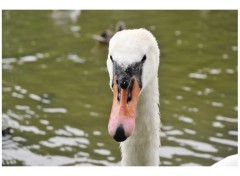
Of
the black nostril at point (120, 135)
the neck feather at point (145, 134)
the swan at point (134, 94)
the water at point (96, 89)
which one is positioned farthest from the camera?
the water at point (96, 89)

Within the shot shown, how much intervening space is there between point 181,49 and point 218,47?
2.42ft

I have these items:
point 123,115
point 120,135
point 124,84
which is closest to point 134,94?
point 124,84

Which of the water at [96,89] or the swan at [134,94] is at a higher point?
the water at [96,89]

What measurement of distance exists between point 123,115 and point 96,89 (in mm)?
6558

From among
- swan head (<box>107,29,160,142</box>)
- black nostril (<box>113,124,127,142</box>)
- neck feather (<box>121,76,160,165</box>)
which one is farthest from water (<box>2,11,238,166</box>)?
black nostril (<box>113,124,127,142</box>)

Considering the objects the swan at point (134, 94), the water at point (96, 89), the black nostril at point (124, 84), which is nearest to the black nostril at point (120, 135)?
the swan at point (134, 94)

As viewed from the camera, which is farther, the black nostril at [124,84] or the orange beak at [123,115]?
the black nostril at [124,84]

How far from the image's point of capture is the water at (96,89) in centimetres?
784

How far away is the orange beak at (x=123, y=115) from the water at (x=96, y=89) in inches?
148

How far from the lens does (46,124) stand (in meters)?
8.59

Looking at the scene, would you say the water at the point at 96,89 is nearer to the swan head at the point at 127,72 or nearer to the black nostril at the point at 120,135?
the swan head at the point at 127,72

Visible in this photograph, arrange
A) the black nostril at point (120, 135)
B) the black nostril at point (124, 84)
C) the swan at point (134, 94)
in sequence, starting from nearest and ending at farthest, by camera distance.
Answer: the black nostril at point (120, 135), the swan at point (134, 94), the black nostril at point (124, 84)
